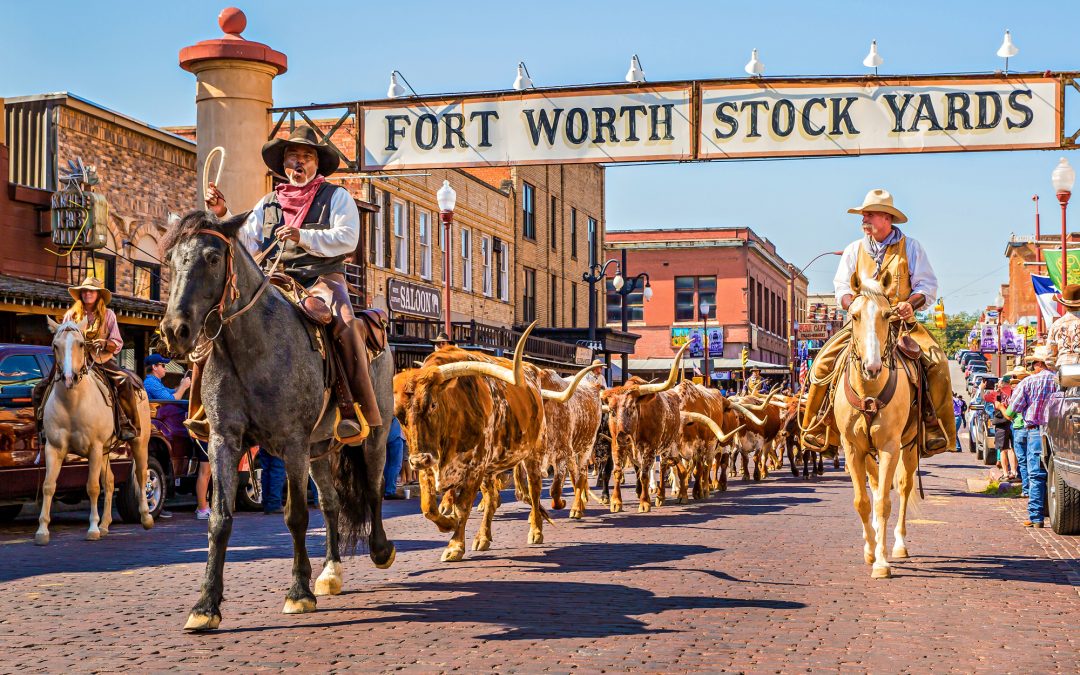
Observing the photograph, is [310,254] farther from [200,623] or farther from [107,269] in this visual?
[107,269]

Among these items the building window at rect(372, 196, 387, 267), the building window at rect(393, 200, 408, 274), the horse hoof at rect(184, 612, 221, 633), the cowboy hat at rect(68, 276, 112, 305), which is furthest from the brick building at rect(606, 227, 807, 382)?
the horse hoof at rect(184, 612, 221, 633)

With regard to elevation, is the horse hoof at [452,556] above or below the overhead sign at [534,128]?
below

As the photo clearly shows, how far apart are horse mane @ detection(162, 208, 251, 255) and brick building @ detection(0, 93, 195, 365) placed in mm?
14743

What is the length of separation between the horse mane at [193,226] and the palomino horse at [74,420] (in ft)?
20.6

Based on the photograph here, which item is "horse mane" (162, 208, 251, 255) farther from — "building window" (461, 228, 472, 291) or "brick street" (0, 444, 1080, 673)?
"building window" (461, 228, 472, 291)

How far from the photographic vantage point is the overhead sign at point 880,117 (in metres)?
16.3

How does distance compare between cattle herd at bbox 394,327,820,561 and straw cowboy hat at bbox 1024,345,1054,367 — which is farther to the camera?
straw cowboy hat at bbox 1024,345,1054,367

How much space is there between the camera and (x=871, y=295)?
430 inches

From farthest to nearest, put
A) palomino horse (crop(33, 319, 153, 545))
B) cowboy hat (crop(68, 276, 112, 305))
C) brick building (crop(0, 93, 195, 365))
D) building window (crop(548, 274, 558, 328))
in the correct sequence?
building window (crop(548, 274, 558, 328)) < brick building (crop(0, 93, 195, 365)) < cowboy hat (crop(68, 276, 112, 305)) < palomino horse (crop(33, 319, 153, 545))

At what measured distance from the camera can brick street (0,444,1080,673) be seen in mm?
7203

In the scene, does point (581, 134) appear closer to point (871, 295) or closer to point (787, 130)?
point (787, 130)

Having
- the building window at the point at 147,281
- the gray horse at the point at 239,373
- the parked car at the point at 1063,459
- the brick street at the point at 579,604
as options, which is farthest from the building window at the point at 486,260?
the gray horse at the point at 239,373

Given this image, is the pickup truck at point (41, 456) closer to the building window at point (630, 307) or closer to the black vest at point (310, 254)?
the black vest at point (310, 254)

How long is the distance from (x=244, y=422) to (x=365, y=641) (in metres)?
1.65
